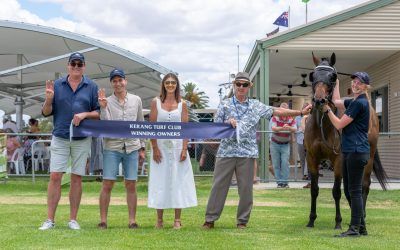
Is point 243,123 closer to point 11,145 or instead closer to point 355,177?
point 355,177

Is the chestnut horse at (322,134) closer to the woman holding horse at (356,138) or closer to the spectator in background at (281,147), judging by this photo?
the woman holding horse at (356,138)

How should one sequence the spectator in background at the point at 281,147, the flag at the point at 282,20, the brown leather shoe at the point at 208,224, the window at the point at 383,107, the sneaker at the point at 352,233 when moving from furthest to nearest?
the flag at the point at 282,20 < the window at the point at 383,107 < the spectator in background at the point at 281,147 < the brown leather shoe at the point at 208,224 < the sneaker at the point at 352,233

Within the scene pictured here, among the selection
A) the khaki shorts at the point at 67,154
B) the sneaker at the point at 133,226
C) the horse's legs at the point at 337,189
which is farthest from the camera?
the horse's legs at the point at 337,189

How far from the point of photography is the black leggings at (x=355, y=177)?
272 inches

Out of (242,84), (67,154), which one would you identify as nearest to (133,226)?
(67,154)

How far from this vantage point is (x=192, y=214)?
9273 millimetres

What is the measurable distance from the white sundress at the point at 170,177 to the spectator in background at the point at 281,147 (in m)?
6.30

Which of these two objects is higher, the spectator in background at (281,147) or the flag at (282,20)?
the flag at (282,20)

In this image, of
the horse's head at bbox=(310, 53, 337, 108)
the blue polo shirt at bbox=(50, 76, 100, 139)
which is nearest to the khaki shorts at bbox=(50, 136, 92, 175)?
the blue polo shirt at bbox=(50, 76, 100, 139)

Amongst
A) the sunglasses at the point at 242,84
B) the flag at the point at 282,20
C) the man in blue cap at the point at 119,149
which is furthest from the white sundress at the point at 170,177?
the flag at the point at 282,20

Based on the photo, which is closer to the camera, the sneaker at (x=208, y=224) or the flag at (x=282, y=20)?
the sneaker at (x=208, y=224)

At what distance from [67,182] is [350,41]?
8.33 meters

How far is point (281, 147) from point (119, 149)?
744 centimetres

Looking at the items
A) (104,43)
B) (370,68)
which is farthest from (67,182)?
(370,68)
